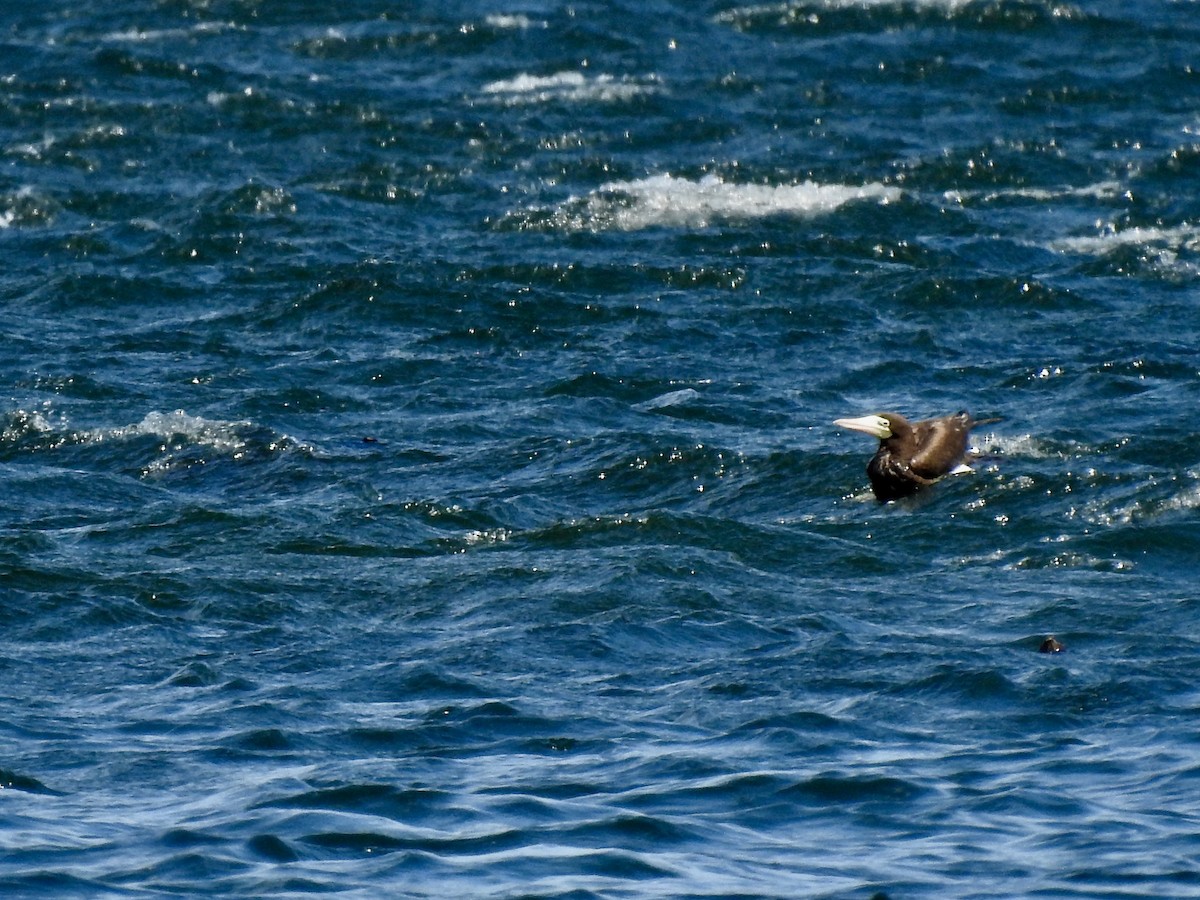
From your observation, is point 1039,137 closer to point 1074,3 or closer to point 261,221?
point 1074,3

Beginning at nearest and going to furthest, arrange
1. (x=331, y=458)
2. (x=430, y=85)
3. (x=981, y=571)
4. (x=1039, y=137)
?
(x=981, y=571), (x=331, y=458), (x=1039, y=137), (x=430, y=85)

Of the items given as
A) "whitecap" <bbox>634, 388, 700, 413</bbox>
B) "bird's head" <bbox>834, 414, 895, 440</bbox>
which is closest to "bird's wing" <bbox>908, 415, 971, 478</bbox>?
"bird's head" <bbox>834, 414, 895, 440</bbox>

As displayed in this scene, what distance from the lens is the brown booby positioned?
11.2 meters

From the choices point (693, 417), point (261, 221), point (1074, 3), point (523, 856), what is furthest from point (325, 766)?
point (1074, 3)

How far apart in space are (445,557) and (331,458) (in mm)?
1966

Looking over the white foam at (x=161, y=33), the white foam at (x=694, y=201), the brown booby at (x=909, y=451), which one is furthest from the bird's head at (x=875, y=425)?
the white foam at (x=161, y=33)

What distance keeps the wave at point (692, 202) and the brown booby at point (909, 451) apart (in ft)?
18.0

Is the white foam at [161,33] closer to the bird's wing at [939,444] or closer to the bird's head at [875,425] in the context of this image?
the bird's head at [875,425]

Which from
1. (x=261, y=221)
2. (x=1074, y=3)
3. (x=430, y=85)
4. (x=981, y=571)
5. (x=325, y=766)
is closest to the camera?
(x=325, y=766)

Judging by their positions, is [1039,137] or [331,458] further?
[1039,137]

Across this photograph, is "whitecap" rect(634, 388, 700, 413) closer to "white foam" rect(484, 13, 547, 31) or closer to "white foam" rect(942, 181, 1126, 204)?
"white foam" rect(942, 181, 1126, 204)

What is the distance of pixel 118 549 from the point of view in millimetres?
10398

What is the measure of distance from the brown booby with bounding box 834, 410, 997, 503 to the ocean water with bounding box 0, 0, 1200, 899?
→ 19 centimetres

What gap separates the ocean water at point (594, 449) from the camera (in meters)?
7.32
